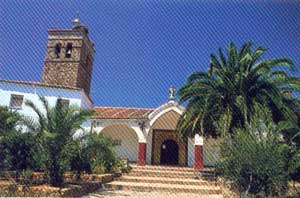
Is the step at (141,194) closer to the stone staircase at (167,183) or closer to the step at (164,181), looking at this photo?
the stone staircase at (167,183)

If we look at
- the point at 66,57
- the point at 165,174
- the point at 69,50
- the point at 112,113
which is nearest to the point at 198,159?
the point at 165,174

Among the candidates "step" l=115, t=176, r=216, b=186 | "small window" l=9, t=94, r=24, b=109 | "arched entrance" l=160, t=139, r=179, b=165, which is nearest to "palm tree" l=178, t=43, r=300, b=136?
"step" l=115, t=176, r=216, b=186

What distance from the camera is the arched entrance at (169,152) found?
25.6m

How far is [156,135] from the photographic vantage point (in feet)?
84.4

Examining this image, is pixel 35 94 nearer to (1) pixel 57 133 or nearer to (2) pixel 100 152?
(2) pixel 100 152

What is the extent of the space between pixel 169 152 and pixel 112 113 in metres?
5.34

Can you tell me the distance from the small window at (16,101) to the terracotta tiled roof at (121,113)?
18.3ft

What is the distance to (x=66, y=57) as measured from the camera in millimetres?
29578

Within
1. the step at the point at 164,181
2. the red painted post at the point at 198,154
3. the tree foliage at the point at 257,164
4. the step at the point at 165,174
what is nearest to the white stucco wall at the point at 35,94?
the step at the point at 165,174

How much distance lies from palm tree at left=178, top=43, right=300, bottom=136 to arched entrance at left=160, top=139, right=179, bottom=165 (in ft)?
30.9

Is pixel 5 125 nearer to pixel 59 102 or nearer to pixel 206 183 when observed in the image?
pixel 59 102

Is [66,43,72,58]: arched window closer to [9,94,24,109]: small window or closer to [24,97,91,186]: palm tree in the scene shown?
[9,94,24,109]: small window

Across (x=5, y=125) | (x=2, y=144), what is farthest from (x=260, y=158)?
(x=5, y=125)

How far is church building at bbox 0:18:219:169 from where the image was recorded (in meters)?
23.1
